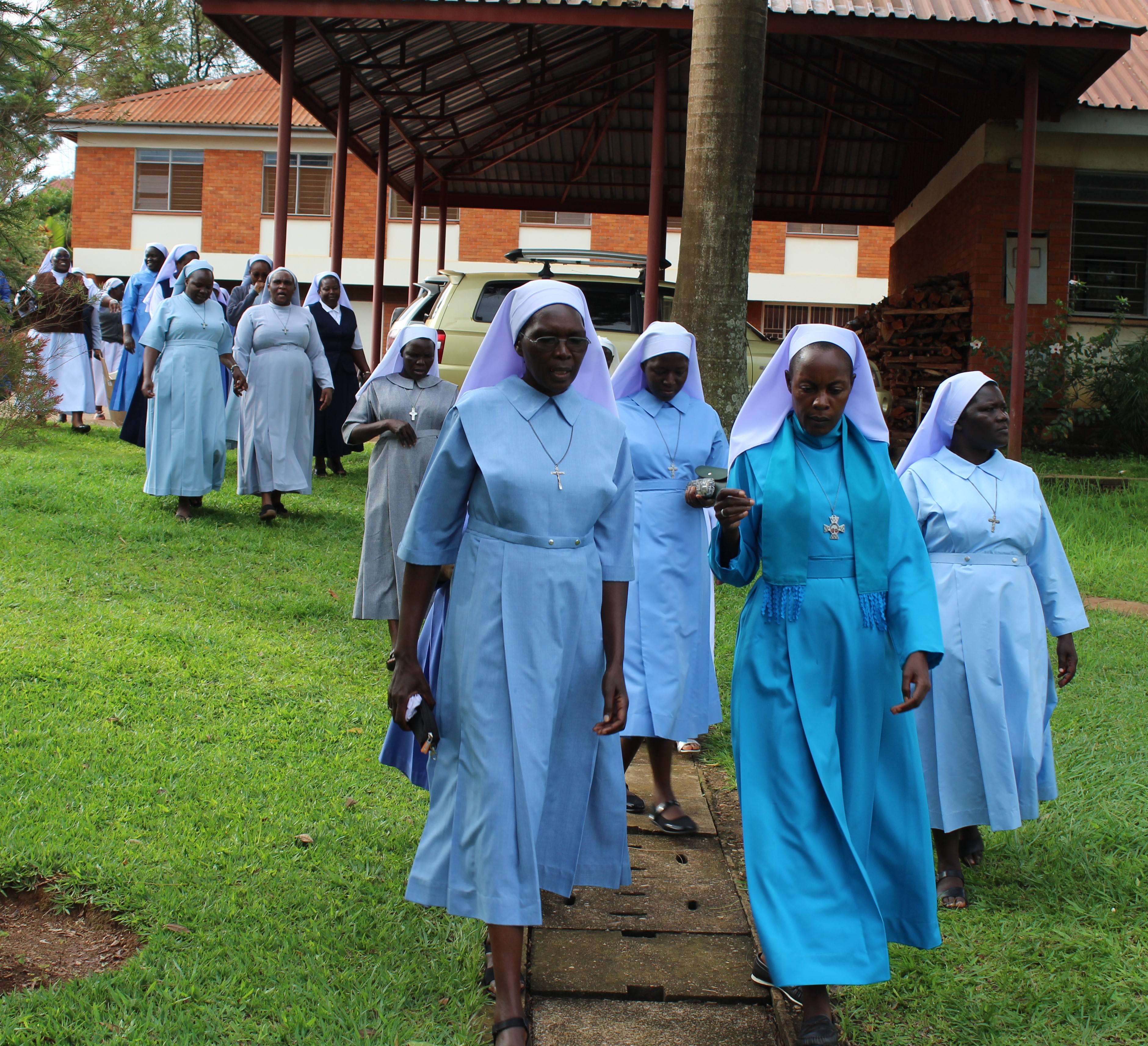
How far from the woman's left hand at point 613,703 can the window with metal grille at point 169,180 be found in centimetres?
3146

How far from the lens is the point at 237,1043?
3119mm

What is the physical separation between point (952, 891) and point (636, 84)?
43.1 feet

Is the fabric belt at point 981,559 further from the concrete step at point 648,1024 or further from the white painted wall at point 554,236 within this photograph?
the white painted wall at point 554,236

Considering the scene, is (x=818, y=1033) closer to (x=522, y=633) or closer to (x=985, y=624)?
(x=522, y=633)

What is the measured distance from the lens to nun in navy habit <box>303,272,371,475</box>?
12.1m

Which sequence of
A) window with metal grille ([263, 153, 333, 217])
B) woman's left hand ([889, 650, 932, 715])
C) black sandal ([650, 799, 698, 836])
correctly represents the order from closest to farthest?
woman's left hand ([889, 650, 932, 715]) < black sandal ([650, 799, 698, 836]) < window with metal grille ([263, 153, 333, 217])

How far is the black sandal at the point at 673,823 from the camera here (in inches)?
188

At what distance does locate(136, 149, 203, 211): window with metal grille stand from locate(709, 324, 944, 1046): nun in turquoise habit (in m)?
31.3

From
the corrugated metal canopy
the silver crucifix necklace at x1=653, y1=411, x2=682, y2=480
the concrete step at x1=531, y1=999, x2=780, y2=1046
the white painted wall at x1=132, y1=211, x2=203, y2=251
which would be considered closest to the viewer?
the concrete step at x1=531, y1=999, x2=780, y2=1046

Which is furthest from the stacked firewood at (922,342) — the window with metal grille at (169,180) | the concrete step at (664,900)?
the window with metal grille at (169,180)

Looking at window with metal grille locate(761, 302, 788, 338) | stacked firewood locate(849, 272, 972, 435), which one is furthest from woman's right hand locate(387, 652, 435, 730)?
window with metal grille locate(761, 302, 788, 338)

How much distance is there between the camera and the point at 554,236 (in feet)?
104

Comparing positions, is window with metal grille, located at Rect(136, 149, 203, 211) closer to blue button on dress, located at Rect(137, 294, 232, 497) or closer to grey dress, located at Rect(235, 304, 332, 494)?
blue button on dress, located at Rect(137, 294, 232, 497)

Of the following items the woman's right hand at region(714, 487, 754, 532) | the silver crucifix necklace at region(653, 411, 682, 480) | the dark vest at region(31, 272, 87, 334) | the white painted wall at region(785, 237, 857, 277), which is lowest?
the woman's right hand at region(714, 487, 754, 532)
